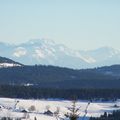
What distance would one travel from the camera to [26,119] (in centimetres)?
13600

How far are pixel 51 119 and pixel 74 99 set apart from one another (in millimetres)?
122672

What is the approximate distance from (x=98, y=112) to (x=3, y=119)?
7750 cm

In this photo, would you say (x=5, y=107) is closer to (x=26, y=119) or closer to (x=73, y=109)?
(x=26, y=119)

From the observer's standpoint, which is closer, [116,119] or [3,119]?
[3,119]

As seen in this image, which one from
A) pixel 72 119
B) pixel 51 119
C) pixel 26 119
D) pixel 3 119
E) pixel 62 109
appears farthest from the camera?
pixel 62 109

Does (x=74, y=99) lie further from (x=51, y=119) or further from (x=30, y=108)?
(x=30, y=108)

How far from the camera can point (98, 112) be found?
19712cm

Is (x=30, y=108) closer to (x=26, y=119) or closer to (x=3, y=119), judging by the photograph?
(x=26, y=119)

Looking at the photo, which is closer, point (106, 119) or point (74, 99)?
point (74, 99)

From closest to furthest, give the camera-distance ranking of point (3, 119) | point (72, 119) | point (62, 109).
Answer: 1. point (72, 119)
2. point (3, 119)
3. point (62, 109)

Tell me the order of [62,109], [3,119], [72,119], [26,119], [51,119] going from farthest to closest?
1. [62,109]
2. [51,119]
3. [26,119]
4. [3,119]
5. [72,119]

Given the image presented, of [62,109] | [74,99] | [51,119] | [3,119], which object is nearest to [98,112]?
[62,109]

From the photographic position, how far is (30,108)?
7859 inches

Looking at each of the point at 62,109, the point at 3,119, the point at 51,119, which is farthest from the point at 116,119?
the point at 62,109
